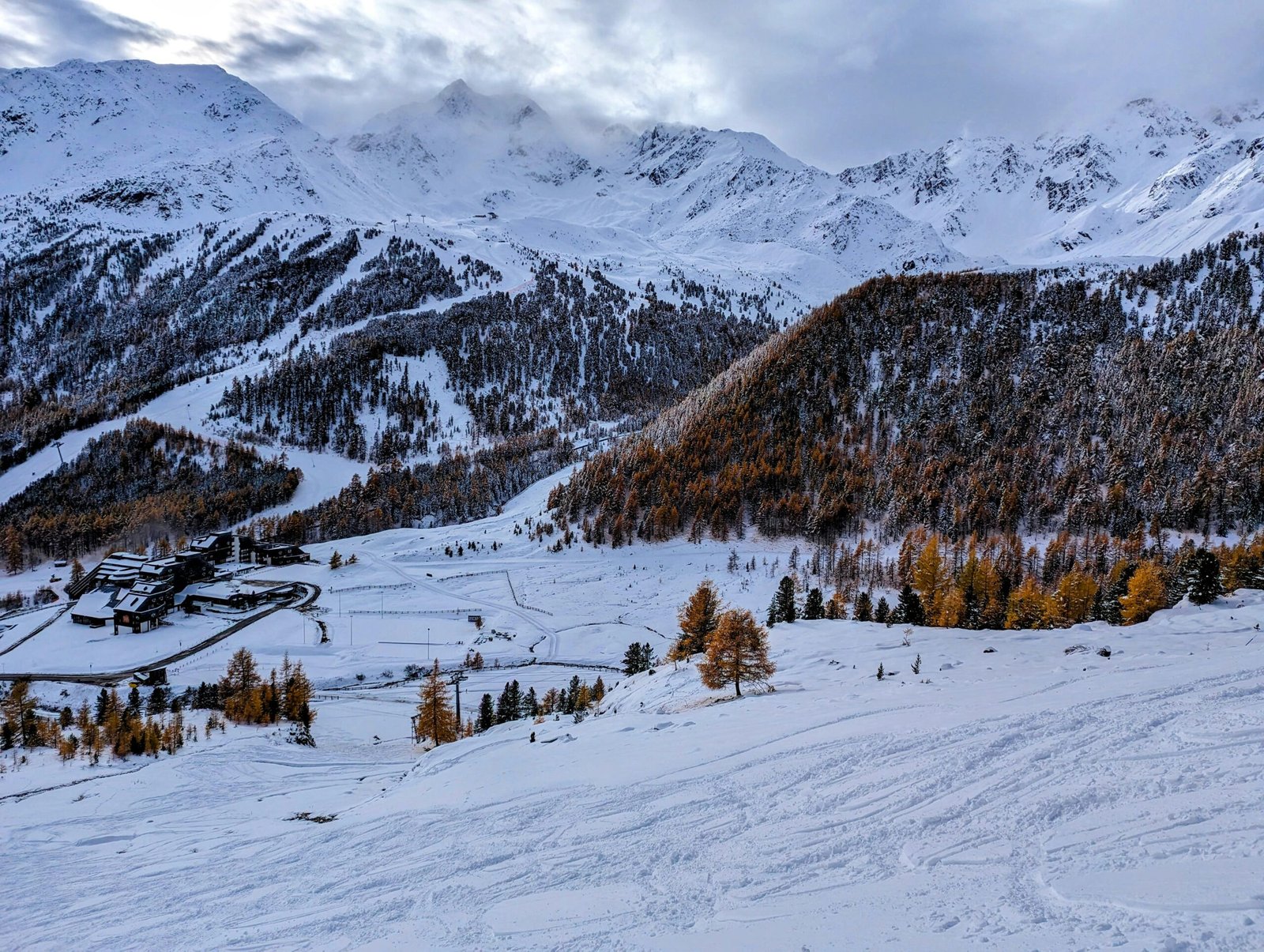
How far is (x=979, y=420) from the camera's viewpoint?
Result: 117 meters

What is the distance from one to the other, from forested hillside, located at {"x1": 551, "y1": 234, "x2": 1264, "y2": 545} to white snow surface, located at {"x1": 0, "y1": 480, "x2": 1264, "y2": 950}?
2441 inches

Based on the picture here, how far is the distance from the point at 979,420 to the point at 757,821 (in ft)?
394

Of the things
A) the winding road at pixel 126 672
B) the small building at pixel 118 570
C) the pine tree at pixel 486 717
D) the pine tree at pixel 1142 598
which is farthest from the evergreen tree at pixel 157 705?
the pine tree at pixel 1142 598

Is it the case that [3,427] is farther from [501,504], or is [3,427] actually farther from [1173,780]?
[1173,780]

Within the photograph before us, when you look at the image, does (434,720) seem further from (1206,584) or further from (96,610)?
(96,610)

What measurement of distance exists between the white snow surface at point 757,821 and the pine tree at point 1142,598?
311 centimetres

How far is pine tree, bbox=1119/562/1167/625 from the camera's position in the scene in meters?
43.4

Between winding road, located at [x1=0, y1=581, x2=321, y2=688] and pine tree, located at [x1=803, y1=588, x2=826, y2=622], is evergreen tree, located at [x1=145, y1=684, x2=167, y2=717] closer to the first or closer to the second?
winding road, located at [x1=0, y1=581, x2=321, y2=688]

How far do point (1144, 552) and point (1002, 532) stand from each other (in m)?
16.6

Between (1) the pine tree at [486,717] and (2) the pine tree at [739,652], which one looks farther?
(1) the pine tree at [486,717]

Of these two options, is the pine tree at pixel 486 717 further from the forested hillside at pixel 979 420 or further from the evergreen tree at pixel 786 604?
the forested hillside at pixel 979 420

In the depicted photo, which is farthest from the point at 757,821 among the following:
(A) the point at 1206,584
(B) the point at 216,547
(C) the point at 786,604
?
(B) the point at 216,547

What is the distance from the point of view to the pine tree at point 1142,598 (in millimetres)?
43375

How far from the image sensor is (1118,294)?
141m
